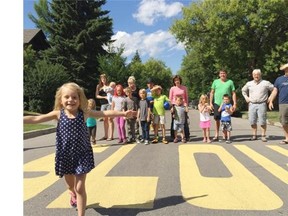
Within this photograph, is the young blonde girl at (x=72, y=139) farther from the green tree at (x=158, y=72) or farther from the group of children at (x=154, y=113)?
the green tree at (x=158, y=72)

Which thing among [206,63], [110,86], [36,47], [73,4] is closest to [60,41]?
[73,4]

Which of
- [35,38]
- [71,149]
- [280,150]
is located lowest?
[280,150]

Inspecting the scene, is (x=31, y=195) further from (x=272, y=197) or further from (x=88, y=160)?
(x=272, y=197)

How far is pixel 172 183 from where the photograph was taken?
5.91 meters

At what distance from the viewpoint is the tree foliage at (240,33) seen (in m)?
41.7

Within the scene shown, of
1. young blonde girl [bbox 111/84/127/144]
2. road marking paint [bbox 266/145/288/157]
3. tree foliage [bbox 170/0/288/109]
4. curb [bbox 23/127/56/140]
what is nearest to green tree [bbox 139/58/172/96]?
tree foliage [bbox 170/0/288/109]

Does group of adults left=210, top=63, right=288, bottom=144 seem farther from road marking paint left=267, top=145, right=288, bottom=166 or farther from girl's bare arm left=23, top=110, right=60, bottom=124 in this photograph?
girl's bare arm left=23, top=110, right=60, bottom=124

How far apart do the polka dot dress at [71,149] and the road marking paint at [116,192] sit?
69 centimetres

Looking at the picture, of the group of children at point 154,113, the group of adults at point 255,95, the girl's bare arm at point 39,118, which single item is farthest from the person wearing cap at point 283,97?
the girl's bare arm at point 39,118

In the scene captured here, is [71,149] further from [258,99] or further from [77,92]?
[258,99]

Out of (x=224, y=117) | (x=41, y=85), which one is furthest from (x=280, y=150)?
(x=41, y=85)

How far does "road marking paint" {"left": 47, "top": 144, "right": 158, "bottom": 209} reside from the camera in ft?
16.0

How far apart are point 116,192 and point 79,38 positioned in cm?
3775
